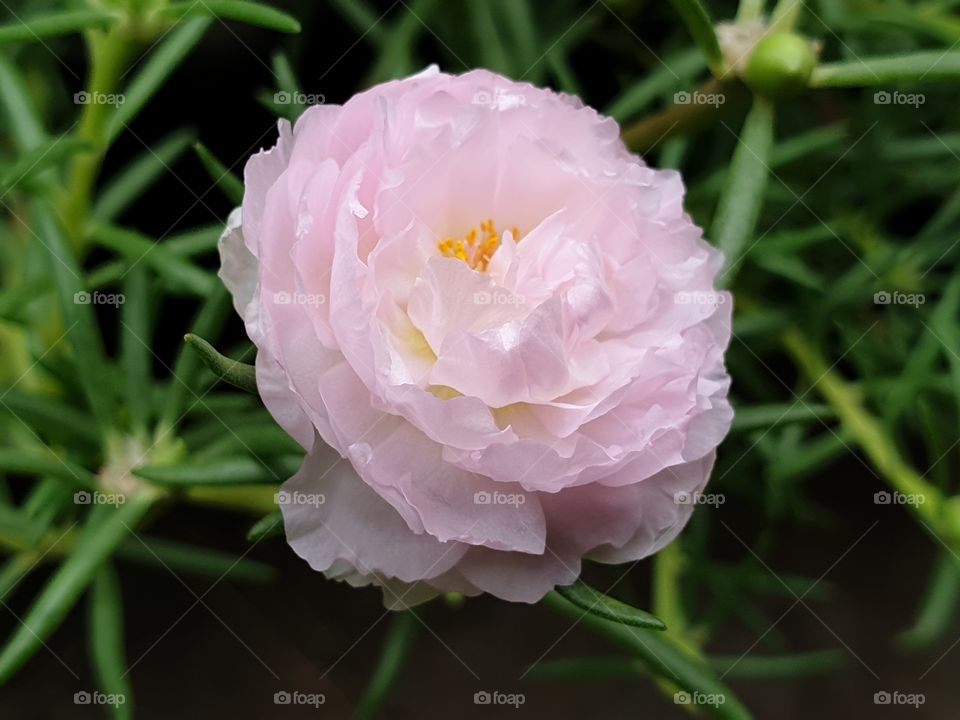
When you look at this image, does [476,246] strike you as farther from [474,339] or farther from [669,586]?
[669,586]

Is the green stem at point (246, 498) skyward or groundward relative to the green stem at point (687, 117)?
groundward

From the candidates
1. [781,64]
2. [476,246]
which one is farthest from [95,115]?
[781,64]

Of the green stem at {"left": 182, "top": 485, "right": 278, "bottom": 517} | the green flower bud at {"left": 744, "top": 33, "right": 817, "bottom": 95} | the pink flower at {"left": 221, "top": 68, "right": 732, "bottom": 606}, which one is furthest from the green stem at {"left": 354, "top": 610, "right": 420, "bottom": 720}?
the green flower bud at {"left": 744, "top": 33, "right": 817, "bottom": 95}

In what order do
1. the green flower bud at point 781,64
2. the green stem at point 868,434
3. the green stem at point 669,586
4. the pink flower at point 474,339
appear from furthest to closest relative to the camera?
the green stem at point 669,586
the green stem at point 868,434
the green flower bud at point 781,64
the pink flower at point 474,339

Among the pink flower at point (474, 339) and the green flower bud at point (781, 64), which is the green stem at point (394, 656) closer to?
the pink flower at point (474, 339)

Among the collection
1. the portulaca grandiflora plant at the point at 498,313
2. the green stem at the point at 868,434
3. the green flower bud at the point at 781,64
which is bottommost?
the green stem at the point at 868,434

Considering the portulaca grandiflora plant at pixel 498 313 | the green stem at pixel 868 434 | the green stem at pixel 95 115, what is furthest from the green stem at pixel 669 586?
the green stem at pixel 95 115

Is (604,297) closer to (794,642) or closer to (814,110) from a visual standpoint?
(814,110)

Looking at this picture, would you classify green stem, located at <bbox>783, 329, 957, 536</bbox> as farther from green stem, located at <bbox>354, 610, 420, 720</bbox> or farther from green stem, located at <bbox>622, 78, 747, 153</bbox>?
green stem, located at <bbox>354, 610, 420, 720</bbox>

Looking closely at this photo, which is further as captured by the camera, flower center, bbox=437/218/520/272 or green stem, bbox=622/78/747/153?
green stem, bbox=622/78/747/153
